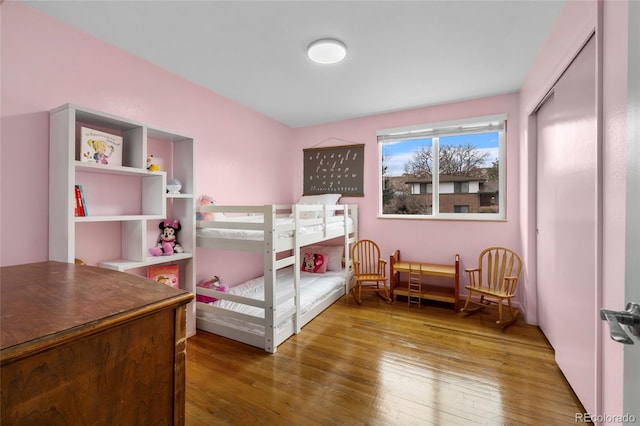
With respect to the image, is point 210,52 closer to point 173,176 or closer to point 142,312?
point 173,176

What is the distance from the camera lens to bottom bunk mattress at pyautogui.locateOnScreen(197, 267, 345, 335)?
233cm

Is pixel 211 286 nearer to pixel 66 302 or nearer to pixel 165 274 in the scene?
pixel 165 274

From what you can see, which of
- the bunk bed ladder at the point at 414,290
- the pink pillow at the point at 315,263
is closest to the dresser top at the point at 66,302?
the bunk bed ladder at the point at 414,290

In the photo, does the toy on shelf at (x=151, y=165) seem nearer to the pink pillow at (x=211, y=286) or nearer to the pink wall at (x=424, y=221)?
the pink pillow at (x=211, y=286)

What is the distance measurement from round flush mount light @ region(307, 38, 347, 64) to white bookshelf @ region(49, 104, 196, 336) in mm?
1299

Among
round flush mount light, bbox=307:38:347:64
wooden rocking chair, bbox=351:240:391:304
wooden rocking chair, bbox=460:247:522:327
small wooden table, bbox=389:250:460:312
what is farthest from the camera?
wooden rocking chair, bbox=351:240:391:304

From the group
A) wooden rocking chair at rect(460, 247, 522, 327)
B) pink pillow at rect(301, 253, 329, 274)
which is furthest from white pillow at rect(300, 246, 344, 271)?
wooden rocking chair at rect(460, 247, 522, 327)

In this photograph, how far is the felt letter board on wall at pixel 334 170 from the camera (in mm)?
3816

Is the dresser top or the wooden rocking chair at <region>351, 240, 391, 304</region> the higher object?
the dresser top

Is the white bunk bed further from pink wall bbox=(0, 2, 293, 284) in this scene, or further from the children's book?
the children's book

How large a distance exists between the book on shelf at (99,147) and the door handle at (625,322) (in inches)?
98.6

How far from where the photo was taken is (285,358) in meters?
2.04

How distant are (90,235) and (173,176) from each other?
0.80m

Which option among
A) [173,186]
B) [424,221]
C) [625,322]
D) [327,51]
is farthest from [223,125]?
[625,322]
